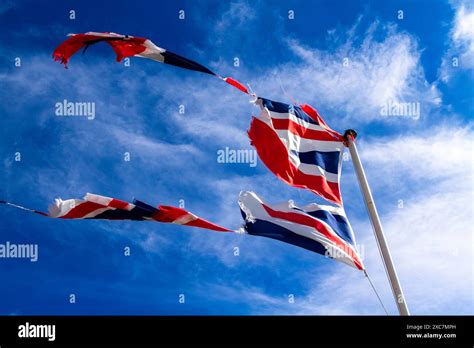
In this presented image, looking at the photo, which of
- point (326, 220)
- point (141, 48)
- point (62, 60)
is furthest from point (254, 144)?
point (62, 60)

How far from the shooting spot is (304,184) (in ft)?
46.4

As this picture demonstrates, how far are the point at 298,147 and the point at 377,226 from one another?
279 cm

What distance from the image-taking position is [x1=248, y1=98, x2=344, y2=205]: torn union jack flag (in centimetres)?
1419

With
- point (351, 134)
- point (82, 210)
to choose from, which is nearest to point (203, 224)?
point (82, 210)

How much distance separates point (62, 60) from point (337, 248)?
717 cm

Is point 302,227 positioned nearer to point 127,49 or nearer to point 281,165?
point 281,165

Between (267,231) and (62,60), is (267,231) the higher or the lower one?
the lower one

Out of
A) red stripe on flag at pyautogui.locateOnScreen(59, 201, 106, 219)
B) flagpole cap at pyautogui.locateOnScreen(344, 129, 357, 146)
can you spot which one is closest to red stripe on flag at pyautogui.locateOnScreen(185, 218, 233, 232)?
red stripe on flag at pyautogui.locateOnScreen(59, 201, 106, 219)

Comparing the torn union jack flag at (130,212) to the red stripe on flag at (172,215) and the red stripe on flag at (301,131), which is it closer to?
the red stripe on flag at (172,215)

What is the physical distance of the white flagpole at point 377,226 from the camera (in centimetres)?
1216
